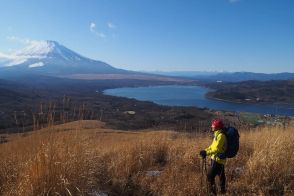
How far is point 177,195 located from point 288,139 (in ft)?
9.81

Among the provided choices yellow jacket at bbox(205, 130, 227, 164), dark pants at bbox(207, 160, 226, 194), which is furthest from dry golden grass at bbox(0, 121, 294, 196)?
yellow jacket at bbox(205, 130, 227, 164)

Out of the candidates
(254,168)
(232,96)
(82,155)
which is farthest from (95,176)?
(232,96)

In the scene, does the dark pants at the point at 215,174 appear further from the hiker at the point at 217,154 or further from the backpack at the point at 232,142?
the backpack at the point at 232,142

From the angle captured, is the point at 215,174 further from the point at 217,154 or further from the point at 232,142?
the point at 232,142

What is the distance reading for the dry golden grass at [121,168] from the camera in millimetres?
4688

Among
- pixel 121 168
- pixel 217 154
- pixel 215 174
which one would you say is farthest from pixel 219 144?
pixel 121 168

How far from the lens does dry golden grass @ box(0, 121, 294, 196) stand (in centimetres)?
469

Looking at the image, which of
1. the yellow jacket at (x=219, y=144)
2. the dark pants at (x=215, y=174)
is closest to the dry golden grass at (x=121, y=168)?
the dark pants at (x=215, y=174)

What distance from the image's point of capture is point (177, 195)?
18.3ft

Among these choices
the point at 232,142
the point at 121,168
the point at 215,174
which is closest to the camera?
the point at 232,142

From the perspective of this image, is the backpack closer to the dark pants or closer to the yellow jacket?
the yellow jacket

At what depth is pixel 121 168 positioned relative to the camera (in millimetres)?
6586

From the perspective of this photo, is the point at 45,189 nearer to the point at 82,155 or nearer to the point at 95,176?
the point at 82,155

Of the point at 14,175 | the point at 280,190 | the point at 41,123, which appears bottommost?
the point at 280,190
